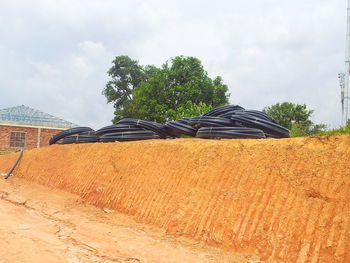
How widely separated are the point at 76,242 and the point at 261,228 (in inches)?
109

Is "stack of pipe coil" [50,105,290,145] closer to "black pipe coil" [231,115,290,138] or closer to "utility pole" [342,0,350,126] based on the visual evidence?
"black pipe coil" [231,115,290,138]

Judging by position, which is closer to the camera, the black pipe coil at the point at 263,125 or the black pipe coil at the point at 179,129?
the black pipe coil at the point at 263,125

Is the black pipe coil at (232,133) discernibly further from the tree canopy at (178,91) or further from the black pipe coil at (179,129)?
the tree canopy at (178,91)

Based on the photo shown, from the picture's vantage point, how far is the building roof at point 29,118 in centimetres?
2234

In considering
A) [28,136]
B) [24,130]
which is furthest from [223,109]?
[24,130]

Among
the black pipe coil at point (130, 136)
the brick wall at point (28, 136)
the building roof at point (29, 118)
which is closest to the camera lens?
the black pipe coil at point (130, 136)

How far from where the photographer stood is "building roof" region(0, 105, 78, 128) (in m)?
22.3

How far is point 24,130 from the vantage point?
21625mm

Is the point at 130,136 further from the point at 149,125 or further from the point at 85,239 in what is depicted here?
the point at 85,239

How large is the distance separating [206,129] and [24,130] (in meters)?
18.5

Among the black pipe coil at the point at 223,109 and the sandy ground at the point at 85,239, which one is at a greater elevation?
the black pipe coil at the point at 223,109

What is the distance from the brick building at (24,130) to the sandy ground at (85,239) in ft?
54.2

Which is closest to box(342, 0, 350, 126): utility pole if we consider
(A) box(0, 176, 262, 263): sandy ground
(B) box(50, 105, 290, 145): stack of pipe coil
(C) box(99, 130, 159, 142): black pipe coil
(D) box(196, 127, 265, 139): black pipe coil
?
(B) box(50, 105, 290, 145): stack of pipe coil

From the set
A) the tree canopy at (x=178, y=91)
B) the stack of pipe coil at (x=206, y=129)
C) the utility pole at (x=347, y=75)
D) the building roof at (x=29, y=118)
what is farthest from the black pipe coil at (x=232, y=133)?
the building roof at (x=29, y=118)
